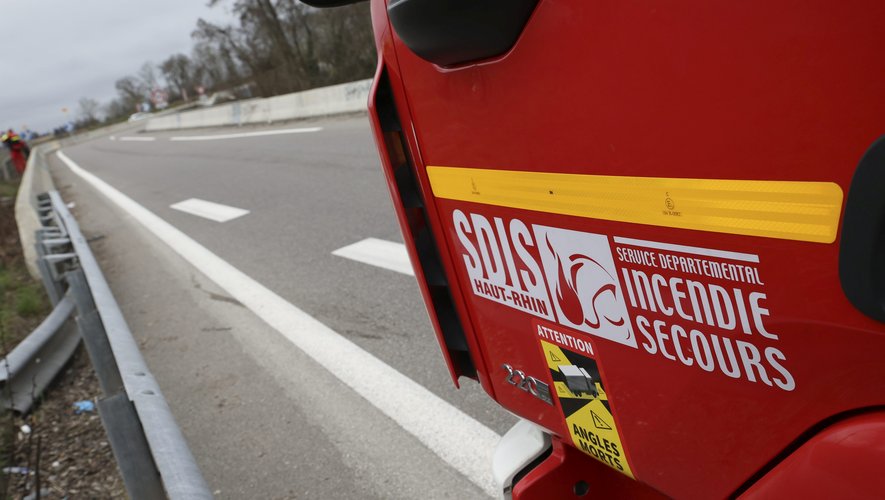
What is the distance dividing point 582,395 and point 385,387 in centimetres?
210

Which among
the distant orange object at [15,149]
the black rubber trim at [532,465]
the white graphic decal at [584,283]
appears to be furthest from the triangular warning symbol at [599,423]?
the distant orange object at [15,149]

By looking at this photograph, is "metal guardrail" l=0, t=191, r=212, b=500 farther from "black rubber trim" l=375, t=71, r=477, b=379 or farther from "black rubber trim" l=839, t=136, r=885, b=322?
"black rubber trim" l=839, t=136, r=885, b=322

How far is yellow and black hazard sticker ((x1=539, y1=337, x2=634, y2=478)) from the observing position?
60.2 inches

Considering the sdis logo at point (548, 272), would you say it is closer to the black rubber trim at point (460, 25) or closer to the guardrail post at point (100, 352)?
the black rubber trim at point (460, 25)

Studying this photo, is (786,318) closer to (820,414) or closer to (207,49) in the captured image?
(820,414)

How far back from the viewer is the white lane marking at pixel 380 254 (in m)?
5.19

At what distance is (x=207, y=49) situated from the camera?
34250 millimetres

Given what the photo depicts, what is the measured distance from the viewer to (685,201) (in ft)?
3.59

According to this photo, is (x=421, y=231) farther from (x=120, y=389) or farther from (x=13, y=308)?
(x=13, y=308)

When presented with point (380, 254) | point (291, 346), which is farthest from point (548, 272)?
point (380, 254)

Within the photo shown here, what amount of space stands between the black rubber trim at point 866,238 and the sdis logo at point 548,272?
17.1 inches

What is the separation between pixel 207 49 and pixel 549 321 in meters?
35.7

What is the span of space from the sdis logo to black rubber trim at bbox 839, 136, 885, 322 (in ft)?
1.42

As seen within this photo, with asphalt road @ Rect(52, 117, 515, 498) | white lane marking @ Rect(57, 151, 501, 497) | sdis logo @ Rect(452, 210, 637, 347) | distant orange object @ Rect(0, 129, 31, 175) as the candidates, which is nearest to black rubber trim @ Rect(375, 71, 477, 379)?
sdis logo @ Rect(452, 210, 637, 347)
